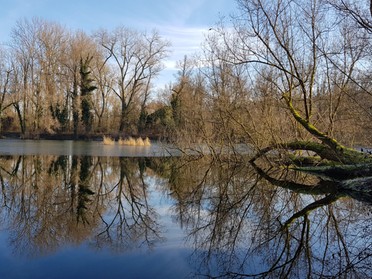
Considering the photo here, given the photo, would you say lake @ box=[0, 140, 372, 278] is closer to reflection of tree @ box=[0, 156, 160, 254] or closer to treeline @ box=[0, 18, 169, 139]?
reflection of tree @ box=[0, 156, 160, 254]

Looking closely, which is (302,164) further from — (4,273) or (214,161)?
(4,273)

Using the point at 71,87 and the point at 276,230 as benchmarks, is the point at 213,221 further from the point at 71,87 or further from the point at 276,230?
the point at 71,87

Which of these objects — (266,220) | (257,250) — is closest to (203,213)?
(266,220)

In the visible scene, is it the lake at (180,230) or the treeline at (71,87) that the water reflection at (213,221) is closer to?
the lake at (180,230)

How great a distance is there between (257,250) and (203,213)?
7.27 feet

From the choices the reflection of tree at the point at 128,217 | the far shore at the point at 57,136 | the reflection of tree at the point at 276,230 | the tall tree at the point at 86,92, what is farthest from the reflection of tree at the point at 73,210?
the tall tree at the point at 86,92

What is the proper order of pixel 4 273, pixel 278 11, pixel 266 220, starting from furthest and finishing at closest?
pixel 278 11 < pixel 266 220 < pixel 4 273

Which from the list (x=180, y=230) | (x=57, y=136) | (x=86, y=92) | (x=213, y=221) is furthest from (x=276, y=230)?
(x=86, y=92)

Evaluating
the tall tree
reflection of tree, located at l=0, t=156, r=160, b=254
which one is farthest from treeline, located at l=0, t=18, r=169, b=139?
reflection of tree, located at l=0, t=156, r=160, b=254

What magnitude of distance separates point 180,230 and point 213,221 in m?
0.71

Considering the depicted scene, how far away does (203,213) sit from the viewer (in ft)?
24.1

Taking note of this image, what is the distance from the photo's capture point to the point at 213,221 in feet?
21.9

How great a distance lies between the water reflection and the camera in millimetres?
4826

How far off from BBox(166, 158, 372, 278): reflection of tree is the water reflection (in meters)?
0.02
